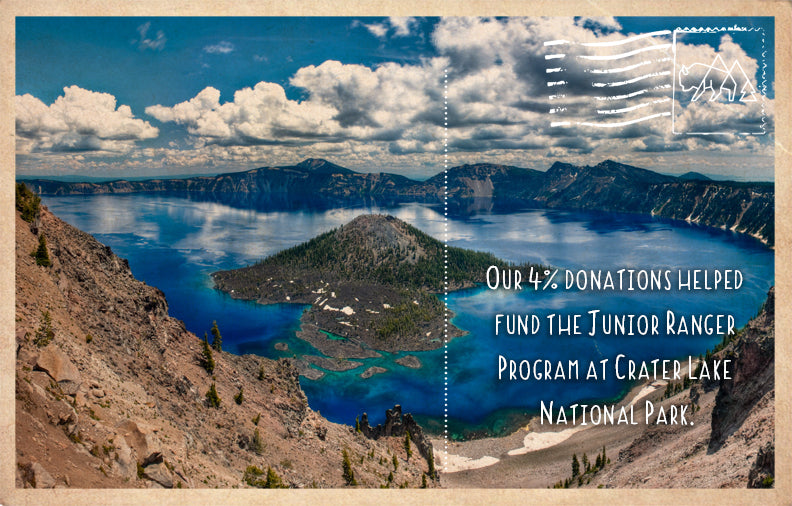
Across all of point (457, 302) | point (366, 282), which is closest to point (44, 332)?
point (457, 302)

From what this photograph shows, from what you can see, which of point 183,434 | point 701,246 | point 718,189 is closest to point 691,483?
point 183,434

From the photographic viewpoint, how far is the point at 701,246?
3489 inches

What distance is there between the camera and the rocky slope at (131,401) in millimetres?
9117

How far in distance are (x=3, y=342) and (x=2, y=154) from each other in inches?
173

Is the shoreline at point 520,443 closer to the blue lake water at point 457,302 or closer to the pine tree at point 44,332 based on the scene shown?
the blue lake water at point 457,302

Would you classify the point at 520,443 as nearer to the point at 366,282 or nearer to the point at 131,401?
the point at 131,401

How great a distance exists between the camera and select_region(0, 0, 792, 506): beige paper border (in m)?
9.85

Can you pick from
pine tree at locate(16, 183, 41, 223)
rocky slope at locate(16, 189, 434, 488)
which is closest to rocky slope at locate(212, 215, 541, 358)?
rocky slope at locate(16, 189, 434, 488)

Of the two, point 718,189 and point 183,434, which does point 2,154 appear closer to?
point 183,434

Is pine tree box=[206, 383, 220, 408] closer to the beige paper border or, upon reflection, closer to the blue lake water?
the beige paper border

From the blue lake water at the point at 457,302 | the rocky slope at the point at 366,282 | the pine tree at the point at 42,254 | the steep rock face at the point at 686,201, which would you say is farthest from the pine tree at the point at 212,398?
the steep rock face at the point at 686,201

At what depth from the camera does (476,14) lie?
10391 mm

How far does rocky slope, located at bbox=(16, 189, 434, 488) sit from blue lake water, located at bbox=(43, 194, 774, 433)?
35.3 ft

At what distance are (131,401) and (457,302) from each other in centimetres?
7051
